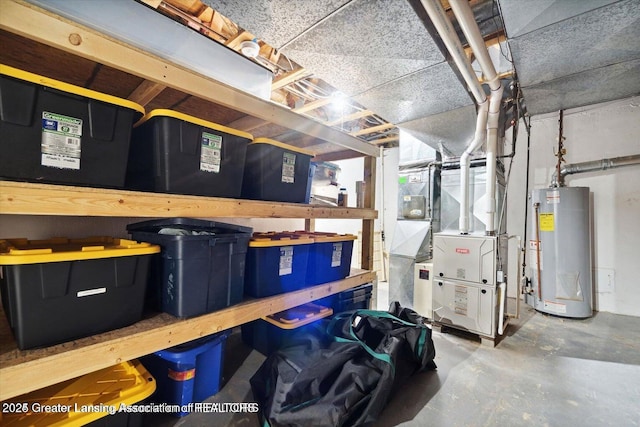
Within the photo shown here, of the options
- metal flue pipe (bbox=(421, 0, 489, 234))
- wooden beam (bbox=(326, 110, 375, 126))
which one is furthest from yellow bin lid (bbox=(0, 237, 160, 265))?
→ wooden beam (bbox=(326, 110, 375, 126))

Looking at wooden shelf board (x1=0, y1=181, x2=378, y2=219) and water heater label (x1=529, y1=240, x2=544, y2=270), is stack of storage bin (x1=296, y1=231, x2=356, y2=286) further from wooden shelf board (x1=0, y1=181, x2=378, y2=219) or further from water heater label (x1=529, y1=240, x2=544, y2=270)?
water heater label (x1=529, y1=240, x2=544, y2=270)

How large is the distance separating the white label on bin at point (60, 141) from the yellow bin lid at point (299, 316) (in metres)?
1.29

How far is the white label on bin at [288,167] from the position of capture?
1.52 meters

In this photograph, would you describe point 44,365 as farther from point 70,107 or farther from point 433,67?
point 433,67

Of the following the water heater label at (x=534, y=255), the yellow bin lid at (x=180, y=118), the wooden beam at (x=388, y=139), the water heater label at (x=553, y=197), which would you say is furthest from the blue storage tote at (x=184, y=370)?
the wooden beam at (x=388, y=139)

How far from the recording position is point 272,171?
1.47 meters

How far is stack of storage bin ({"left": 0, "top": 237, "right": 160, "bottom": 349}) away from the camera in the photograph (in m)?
0.80

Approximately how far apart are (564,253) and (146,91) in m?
4.08

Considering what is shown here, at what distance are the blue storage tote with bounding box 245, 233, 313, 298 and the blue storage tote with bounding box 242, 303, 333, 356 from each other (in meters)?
0.26

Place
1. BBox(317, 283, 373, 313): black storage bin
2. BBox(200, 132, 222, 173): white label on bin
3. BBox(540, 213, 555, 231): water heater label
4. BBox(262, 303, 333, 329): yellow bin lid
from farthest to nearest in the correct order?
BBox(540, 213, 555, 231): water heater label, BBox(317, 283, 373, 313): black storage bin, BBox(262, 303, 333, 329): yellow bin lid, BBox(200, 132, 222, 173): white label on bin

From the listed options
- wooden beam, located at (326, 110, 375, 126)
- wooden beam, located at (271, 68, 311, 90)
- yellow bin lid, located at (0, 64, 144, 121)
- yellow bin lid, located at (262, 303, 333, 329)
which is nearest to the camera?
yellow bin lid, located at (0, 64, 144, 121)

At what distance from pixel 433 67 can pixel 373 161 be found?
0.79m

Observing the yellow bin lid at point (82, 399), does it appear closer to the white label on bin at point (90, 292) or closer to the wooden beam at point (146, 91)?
the white label on bin at point (90, 292)

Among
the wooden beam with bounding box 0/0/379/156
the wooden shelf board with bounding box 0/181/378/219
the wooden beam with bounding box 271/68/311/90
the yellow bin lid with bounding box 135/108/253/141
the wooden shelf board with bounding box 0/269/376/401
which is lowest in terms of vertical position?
the wooden shelf board with bounding box 0/269/376/401
